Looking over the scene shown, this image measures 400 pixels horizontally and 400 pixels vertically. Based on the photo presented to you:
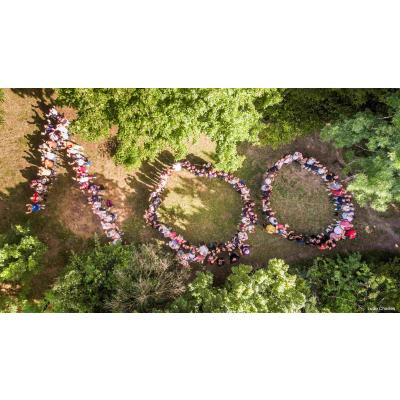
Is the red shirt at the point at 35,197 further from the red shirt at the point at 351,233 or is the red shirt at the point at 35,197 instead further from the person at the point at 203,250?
the red shirt at the point at 351,233

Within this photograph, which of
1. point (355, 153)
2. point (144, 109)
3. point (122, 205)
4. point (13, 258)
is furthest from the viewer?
point (122, 205)

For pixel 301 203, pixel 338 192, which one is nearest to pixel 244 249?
pixel 301 203

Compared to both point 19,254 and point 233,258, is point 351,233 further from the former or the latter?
point 19,254

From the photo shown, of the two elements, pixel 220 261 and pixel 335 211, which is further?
pixel 335 211

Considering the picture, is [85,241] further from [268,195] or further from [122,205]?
[268,195]

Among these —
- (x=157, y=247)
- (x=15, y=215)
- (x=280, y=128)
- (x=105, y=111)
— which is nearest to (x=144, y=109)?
(x=105, y=111)

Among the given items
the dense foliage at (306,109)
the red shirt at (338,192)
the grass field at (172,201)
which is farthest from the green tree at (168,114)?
the red shirt at (338,192)
